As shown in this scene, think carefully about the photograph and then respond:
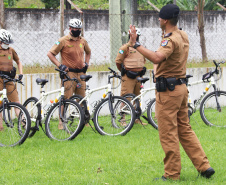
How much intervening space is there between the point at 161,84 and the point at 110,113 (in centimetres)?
326

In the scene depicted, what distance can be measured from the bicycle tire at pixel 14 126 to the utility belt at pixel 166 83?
293cm

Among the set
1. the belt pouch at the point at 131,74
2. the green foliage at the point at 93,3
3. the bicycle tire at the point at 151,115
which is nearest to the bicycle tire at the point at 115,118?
the bicycle tire at the point at 151,115

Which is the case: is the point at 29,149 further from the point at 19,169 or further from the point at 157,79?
the point at 157,79

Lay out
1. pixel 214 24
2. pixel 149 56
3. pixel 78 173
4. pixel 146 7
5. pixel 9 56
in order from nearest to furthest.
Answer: pixel 149 56 → pixel 78 173 → pixel 9 56 → pixel 214 24 → pixel 146 7

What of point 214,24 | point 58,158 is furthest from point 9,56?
point 214,24

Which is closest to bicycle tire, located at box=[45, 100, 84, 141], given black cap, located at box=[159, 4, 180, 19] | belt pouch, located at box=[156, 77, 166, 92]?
belt pouch, located at box=[156, 77, 166, 92]

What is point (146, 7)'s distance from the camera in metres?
27.6

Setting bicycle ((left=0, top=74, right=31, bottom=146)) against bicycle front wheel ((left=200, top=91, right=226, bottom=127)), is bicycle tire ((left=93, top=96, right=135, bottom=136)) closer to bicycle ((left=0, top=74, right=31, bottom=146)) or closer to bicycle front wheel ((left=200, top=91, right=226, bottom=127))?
bicycle ((left=0, top=74, right=31, bottom=146))

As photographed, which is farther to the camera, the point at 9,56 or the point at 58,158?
the point at 9,56

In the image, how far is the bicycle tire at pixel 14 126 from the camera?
780 centimetres

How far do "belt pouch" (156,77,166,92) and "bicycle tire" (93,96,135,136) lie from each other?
2818 mm

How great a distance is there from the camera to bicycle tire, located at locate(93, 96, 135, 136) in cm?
845

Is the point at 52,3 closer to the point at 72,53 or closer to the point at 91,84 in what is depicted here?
the point at 91,84

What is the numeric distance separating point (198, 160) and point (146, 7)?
2282cm
